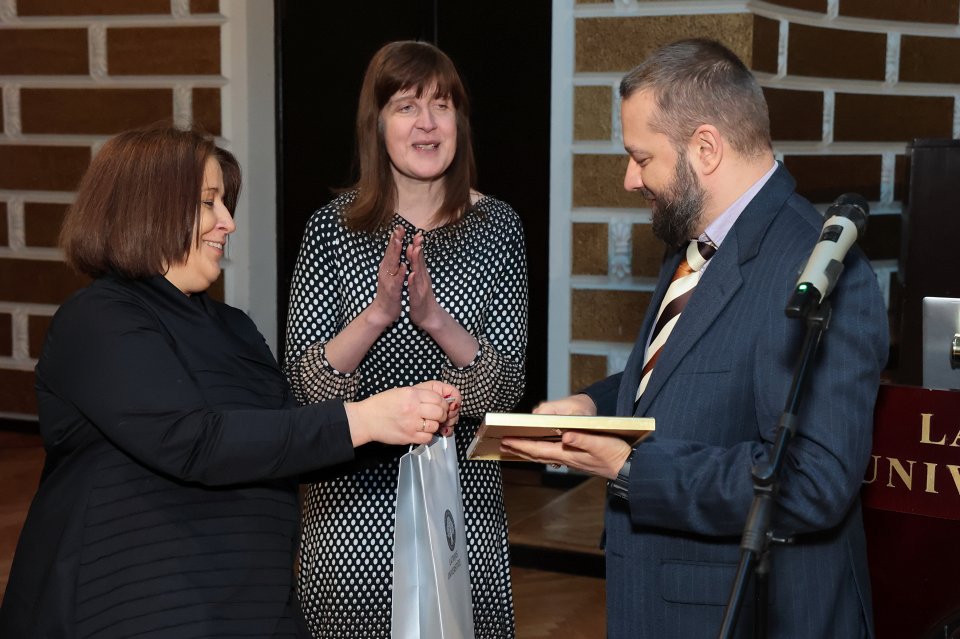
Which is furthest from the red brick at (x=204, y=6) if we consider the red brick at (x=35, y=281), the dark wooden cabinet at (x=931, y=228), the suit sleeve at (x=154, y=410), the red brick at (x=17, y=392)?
the suit sleeve at (x=154, y=410)

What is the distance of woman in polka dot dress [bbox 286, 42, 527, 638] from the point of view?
2.66 meters

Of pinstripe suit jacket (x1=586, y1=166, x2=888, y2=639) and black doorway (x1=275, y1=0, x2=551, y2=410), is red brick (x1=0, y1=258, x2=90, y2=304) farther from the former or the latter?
pinstripe suit jacket (x1=586, y1=166, x2=888, y2=639)

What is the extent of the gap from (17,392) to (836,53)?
15.4 ft

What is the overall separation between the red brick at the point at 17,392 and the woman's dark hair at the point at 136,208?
4.71m

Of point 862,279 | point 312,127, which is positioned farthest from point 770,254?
point 312,127

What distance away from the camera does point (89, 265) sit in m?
2.02

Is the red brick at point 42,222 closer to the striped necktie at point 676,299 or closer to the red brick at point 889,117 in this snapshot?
the red brick at point 889,117

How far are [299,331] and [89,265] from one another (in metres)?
0.80

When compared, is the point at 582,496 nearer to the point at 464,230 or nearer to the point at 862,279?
the point at 464,230

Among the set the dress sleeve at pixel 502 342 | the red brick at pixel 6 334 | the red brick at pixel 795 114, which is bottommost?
the red brick at pixel 6 334

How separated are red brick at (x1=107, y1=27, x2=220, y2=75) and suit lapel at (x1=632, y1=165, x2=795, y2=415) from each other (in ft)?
13.8

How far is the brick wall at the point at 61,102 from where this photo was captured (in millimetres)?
5738

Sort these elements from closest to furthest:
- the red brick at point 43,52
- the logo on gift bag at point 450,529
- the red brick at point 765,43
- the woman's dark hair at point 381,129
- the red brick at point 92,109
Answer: the logo on gift bag at point 450,529, the woman's dark hair at point 381,129, the red brick at point 765,43, the red brick at point 92,109, the red brick at point 43,52

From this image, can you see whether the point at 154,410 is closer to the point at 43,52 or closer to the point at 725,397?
the point at 725,397
